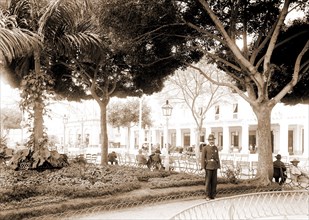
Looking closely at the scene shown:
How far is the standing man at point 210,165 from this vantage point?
1062cm

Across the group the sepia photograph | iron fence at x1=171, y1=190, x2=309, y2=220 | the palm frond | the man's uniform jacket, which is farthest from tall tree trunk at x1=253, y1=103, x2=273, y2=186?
the palm frond

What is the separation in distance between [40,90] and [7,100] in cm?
2597

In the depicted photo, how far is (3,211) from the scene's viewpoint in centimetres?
791

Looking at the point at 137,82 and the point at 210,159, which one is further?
the point at 137,82

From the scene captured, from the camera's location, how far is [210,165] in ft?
34.8

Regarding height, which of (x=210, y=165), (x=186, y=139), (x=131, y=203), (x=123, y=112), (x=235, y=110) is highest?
(x=235, y=110)

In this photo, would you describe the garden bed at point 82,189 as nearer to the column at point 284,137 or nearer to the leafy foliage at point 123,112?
the leafy foliage at point 123,112

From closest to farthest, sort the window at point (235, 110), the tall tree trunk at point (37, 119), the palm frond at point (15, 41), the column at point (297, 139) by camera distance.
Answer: the palm frond at point (15, 41)
the tall tree trunk at point (37, 119)
the column at point (297, 139)
the window at point (235, 110)

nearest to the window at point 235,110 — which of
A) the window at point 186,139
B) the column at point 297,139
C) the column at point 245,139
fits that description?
the column at point 245,139

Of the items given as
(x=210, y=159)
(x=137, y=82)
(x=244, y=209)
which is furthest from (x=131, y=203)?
(x=137, y=82)

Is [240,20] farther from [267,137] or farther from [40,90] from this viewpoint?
[40,90]

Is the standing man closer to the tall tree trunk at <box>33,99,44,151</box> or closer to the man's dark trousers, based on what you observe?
the man's dark trousers

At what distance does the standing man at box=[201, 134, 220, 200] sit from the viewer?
10625 millimetres

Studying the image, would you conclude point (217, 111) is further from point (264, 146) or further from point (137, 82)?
point (264, 146)
